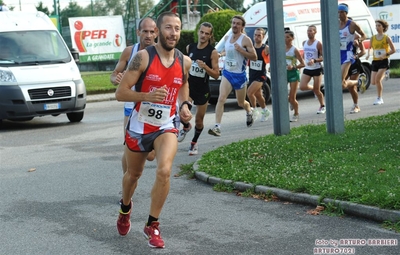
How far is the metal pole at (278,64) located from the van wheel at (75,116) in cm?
688

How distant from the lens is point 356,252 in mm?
6316

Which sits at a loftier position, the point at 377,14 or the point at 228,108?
the point at 377,14

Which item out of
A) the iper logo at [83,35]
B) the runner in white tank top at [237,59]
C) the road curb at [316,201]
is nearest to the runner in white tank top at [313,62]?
the runner in white tank top at [237,59]

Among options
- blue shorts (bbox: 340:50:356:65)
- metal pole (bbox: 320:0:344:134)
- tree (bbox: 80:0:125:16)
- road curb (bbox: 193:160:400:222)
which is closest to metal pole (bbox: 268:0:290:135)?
metal pole (bbox: 320:0:344:134)

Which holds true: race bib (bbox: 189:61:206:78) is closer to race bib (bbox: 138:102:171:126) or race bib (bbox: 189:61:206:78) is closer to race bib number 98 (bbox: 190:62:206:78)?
race bib number 98 (bbox: 190:62:206:78)

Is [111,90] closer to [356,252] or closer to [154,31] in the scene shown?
[154,31]

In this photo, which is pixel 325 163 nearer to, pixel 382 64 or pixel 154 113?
pixel 154 113

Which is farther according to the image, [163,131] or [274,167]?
[274,167]

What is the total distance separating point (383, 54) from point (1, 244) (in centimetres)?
1279

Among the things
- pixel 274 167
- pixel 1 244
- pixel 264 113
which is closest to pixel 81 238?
pixel 1 244

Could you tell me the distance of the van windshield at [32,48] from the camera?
18.1 m

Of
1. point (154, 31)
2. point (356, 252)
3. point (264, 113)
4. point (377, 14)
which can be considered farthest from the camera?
point (377, 14)

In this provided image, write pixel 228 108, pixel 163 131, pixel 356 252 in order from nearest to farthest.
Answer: pixel 356 252 < pixel 163 131 < pixel 228 108

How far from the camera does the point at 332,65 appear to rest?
1231 centimetres
